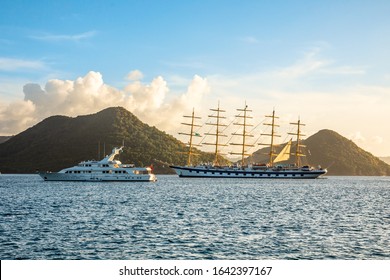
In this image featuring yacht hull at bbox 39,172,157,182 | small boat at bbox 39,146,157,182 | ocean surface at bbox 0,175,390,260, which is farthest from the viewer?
small boat at bbox 39,146,157,182

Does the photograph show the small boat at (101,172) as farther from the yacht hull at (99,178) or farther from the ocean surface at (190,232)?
the ocean surface at (190,232)

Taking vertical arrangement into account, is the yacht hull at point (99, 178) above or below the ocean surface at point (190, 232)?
above

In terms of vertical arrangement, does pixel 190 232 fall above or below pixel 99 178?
below

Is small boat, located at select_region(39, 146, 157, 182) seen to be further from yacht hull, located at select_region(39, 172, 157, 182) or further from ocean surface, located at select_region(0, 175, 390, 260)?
ocean surface, located at select_region(0, 175, 390, 260)

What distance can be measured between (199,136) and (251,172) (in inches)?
944

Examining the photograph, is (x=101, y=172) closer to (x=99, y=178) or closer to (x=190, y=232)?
(x=99, y=178)

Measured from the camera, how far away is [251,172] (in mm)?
184375

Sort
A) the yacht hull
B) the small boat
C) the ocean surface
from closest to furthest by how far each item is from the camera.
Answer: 1. the ocean surface
2. the yacht hull
3. the small boat

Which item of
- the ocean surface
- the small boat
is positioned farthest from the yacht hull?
the ocean surface

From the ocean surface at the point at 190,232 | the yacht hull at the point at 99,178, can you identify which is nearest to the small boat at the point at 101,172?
the yacht hull at the point at 99,178

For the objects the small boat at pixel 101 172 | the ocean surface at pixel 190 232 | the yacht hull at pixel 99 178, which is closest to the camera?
the ocean surface at pixel 190 232

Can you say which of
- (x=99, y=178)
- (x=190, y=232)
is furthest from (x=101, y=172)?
(x=190, y=232)

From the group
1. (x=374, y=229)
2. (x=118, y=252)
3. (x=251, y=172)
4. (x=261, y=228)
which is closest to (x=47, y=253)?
(x=118, y=252)

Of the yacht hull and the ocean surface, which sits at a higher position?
the yacht hull
